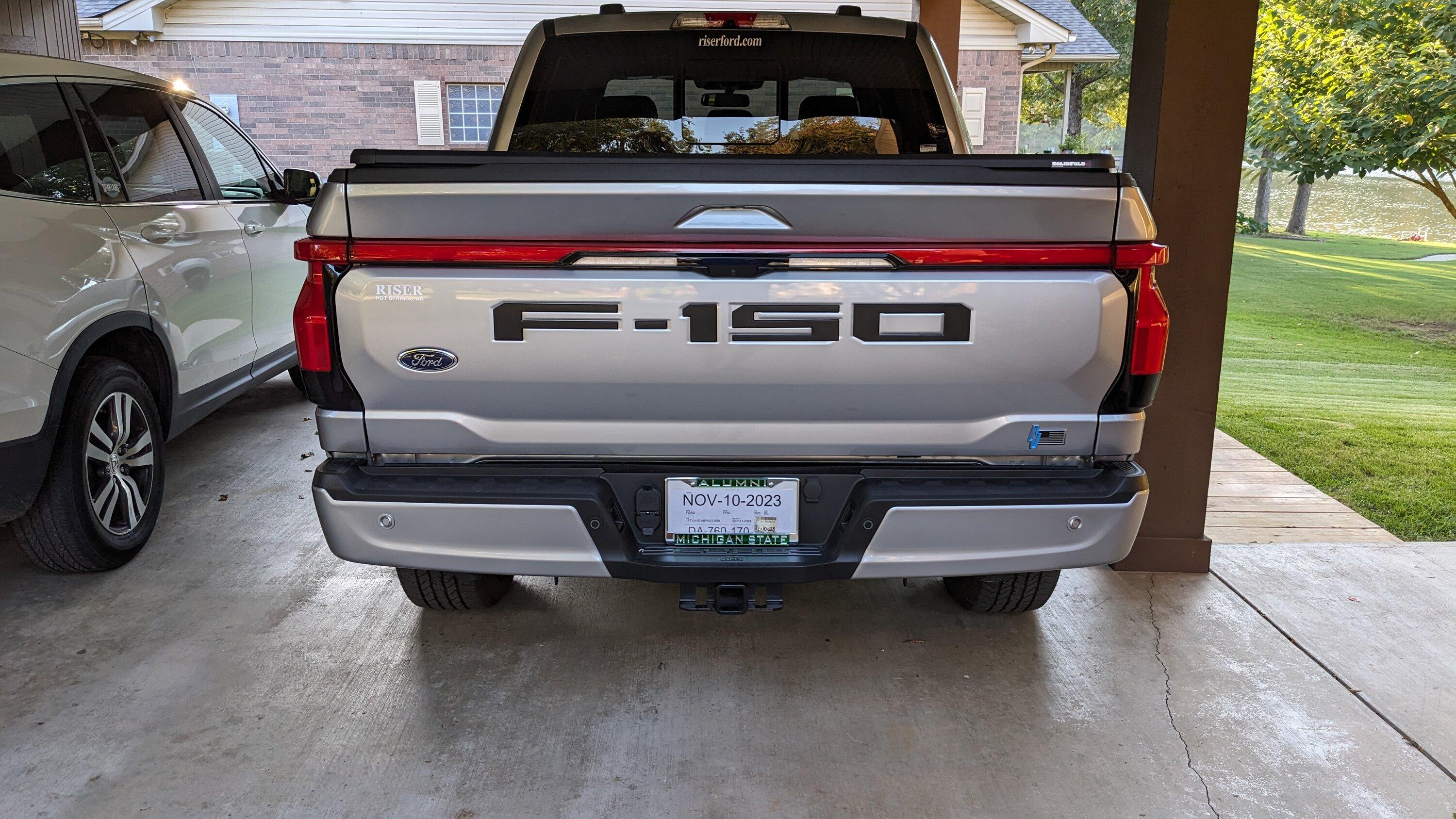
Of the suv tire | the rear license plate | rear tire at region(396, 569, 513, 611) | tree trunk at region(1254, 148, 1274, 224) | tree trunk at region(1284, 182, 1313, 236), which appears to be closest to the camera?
the rear license plate

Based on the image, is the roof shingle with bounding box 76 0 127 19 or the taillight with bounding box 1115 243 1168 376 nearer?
the taillight with bounding box 1115 243 1168 376

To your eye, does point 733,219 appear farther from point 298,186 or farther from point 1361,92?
point 1361,92

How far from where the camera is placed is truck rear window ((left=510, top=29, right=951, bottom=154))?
12.8 feet

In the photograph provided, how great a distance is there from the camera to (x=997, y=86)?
17703 millimetres

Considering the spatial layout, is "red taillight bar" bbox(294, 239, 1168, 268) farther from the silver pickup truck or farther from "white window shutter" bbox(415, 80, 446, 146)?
"white window shutter" bbox(415, 80, 446, 146)

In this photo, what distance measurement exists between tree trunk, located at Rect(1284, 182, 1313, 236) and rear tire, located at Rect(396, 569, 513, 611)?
2981cm

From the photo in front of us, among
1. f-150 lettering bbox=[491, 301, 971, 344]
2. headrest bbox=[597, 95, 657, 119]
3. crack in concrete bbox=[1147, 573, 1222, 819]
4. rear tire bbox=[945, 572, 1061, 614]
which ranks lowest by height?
crack in concrete bbox=[1147, 573, 1222, 819]

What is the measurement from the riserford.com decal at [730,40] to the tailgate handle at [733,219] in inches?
62.6

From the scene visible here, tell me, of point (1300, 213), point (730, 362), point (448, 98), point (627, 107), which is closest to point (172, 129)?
point (627, 107)

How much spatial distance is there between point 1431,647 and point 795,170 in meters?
2.84

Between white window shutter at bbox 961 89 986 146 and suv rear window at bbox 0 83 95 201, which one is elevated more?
white window shutter at bbox 961 89 986 146

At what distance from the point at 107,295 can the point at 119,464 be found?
69cm

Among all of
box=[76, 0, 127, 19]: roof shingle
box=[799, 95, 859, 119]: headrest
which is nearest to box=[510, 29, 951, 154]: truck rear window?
box=[799, 95, 859, 119]: headrest

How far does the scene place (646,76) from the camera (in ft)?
12.8
